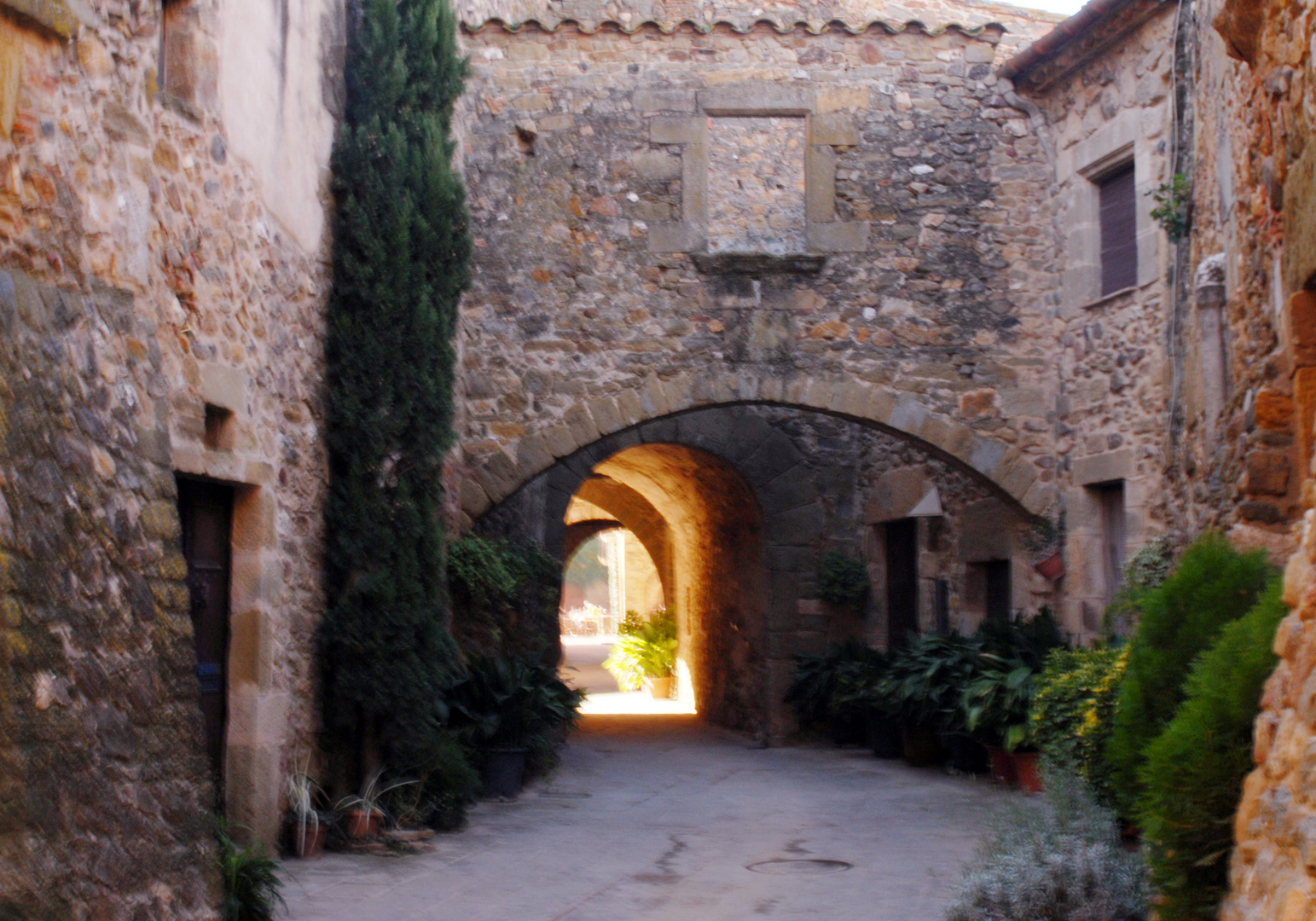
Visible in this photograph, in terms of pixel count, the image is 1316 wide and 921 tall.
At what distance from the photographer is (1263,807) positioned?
Answer: 115 inches

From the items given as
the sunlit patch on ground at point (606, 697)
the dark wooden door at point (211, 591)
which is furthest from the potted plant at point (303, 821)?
the sunlit patch on ground at point (606, 697)

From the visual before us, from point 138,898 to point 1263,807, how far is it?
2834mm

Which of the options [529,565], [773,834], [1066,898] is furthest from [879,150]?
[1066,898]

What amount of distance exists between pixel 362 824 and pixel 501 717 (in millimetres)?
1875

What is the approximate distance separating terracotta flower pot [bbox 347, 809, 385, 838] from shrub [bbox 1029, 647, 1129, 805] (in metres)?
3.27

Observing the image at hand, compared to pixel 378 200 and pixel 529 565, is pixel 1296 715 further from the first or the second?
pixel 529 565

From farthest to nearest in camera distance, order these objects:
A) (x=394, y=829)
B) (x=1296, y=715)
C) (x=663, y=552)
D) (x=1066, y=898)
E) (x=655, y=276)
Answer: (x=663, y=552), (x=655, y=276), (x=394, y=829), (x=1066, y=898), (x=1296, y=715)

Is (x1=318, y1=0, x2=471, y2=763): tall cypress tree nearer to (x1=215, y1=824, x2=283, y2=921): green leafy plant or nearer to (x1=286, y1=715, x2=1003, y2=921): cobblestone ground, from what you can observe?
(x1=286, y1=715, x2=1003, y2=921): cobblestone ground

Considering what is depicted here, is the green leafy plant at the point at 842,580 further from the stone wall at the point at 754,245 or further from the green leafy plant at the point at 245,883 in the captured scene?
the green leafy plant at the point at 245,883

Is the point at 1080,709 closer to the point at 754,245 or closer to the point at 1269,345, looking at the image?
the point at 1269,345

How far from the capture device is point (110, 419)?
371 cm

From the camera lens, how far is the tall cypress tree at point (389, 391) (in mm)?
6559

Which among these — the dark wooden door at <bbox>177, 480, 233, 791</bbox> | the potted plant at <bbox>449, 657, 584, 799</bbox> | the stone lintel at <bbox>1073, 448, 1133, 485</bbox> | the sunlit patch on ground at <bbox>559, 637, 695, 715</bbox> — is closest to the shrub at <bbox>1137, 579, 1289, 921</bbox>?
the dark wooden door at <bbox>177, 480, 233, 791</bbox>

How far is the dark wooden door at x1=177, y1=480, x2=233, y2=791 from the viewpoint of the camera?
5.37 m
